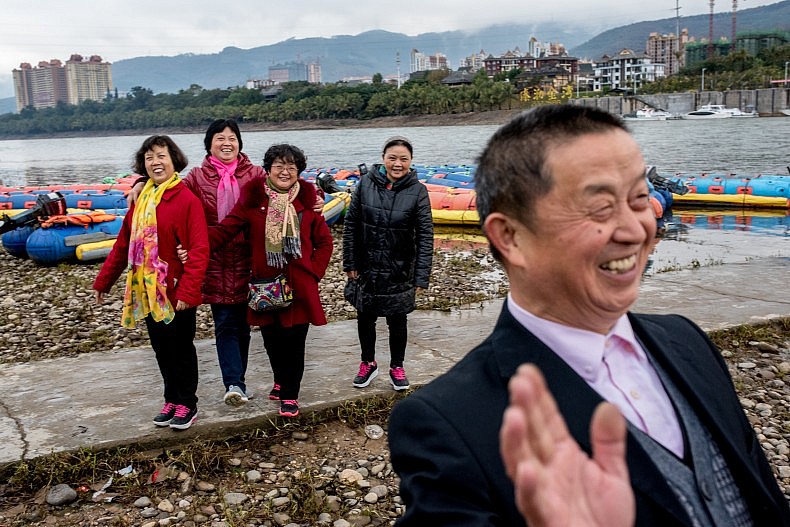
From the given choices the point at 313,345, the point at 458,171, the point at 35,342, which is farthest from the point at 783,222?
the point at 35,342

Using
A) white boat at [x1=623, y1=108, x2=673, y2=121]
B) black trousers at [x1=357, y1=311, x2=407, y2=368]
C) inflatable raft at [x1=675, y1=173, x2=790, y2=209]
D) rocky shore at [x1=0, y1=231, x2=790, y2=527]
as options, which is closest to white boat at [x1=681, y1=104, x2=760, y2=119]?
white boat at [x1=623, y1=108, x2=673, y2=121]

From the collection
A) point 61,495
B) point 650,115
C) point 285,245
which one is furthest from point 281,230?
point 650,115

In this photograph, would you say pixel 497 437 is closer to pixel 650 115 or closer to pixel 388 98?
pixel 650 115

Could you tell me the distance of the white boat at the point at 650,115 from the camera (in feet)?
270

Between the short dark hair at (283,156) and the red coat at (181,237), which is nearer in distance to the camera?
the red coat at (181,237)

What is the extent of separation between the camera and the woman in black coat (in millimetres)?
4980

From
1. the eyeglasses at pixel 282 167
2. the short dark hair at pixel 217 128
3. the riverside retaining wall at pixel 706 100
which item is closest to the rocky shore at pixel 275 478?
the eyeglasses at pixel 282 167

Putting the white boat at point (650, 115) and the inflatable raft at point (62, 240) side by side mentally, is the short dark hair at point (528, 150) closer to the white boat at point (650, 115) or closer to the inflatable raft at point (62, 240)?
the inflatable raft at point (62, 240)

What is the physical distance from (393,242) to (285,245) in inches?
31.2

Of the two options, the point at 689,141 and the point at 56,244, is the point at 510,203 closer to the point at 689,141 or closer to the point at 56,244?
the point at 56,244

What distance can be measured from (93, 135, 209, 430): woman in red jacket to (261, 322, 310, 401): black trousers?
1.69ft

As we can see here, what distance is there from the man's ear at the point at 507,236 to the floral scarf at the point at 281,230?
3.13 metres

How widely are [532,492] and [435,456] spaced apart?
39 centimetres

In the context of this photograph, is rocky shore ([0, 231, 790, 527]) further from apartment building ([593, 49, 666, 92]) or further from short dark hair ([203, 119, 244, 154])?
apartment building ([593, 49, 666, 92])
